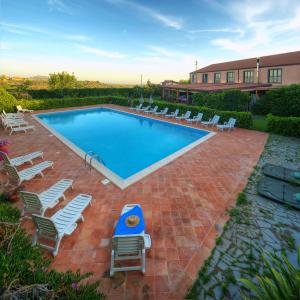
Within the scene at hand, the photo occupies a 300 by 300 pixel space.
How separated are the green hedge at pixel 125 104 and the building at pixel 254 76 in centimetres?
396

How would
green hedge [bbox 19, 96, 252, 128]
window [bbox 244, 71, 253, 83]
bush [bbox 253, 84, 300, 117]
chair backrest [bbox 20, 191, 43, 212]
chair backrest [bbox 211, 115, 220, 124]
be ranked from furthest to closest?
window [bbox 244, 71, 253, 83] < bush [bbox 253, 84, 300, 117] < chair backrest [bbox 211, 115, 220, 124] < green hedge [bbox 19, 96, 252, 128] < chair backrest [bbox 20, 191, 43, 212]

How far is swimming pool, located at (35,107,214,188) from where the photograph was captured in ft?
29.0

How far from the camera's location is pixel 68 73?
1287 inches

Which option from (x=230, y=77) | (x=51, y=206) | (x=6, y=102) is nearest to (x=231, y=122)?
(x=51, y=206)

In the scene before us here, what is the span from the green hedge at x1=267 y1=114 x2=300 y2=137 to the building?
25.6 ft

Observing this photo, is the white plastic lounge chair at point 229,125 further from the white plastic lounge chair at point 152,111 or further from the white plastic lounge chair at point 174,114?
the white plastic lounge chair at point 152,111

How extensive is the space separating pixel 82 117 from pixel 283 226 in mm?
19396

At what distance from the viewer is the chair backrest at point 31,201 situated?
4.66m

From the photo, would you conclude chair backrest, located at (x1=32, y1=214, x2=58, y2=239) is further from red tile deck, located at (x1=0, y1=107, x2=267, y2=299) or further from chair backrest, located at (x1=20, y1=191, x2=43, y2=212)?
chair backrest, located at (x1=20, y1=191, x2=43, y2=212)

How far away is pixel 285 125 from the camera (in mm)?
12836

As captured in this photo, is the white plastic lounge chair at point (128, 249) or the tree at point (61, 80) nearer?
the white plastic lounge chair at point (128, 249)

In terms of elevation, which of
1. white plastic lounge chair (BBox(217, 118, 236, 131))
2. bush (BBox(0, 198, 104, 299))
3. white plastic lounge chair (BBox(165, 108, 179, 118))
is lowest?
bush (BBox(0, 198, 104, 299))

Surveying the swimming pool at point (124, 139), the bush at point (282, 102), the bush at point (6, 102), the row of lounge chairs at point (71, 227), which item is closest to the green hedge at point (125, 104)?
the bush at point (6, 102)

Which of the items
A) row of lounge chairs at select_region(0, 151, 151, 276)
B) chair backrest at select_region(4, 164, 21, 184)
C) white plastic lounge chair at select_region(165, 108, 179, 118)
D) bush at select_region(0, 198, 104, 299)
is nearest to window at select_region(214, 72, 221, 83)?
white plastic lounge chair at select_region(165, 108, 179, 118)
